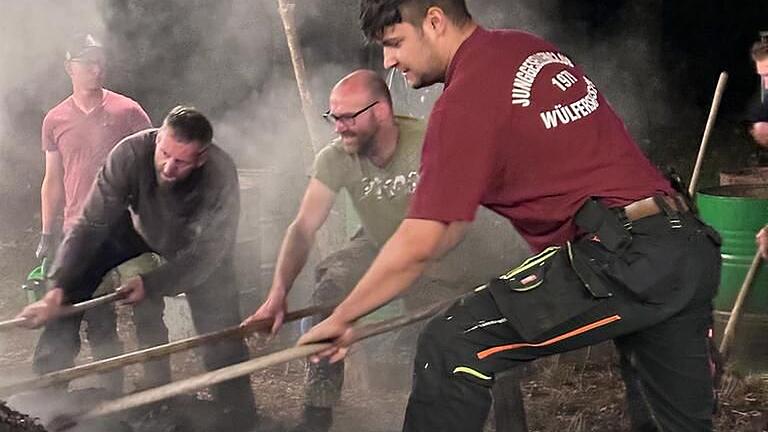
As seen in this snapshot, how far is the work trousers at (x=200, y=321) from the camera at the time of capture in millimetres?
4699

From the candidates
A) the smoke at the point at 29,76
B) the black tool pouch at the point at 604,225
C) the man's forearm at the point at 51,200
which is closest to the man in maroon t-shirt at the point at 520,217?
the black tool pouch at the point at 604,225

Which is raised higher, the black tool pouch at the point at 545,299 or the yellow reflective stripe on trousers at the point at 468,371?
the black tool pouch at the point at 545,299

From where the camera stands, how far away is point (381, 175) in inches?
179

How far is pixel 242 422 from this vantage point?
469 cm

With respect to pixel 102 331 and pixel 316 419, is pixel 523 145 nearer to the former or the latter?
pixel 316 419

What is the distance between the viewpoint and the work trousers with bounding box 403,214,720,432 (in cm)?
279

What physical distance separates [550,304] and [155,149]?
241 centimetres

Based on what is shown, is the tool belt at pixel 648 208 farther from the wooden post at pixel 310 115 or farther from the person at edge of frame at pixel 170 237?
the wooden post at pixel 310 115

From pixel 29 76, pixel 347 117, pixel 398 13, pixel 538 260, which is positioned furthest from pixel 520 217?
pixel 29 76

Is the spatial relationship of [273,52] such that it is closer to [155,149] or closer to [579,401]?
[155,149]

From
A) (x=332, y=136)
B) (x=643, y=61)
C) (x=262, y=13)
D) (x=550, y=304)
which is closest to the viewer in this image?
(x=550, y=304)

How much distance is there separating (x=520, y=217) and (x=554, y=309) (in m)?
0.31

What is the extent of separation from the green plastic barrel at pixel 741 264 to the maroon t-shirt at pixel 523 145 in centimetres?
242

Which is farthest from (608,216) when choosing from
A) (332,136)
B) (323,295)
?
(332,136)
